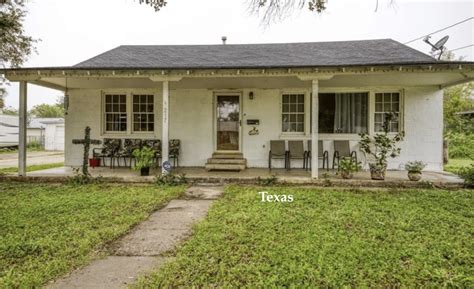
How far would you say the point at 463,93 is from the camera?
827 inches

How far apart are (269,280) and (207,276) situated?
0.53 meters

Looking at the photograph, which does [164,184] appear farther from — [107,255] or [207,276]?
[207,276]

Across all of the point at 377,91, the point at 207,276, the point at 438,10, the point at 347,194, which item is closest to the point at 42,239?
the point at 207,276

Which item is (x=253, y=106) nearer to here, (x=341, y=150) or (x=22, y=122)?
(x=341, y=150)

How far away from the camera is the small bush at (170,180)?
260 inches

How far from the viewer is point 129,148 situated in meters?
8.48

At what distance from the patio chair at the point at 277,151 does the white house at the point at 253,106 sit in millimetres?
239

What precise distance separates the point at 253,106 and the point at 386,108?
12.5 feet

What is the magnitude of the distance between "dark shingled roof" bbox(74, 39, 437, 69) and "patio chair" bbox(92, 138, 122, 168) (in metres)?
2.23

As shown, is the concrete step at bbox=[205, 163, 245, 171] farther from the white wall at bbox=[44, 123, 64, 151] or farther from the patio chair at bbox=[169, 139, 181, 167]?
the white wall at bbox=[44, 123, 64, 151]

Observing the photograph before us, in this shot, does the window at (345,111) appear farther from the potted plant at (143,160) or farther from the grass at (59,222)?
the potted plant at (143,160)

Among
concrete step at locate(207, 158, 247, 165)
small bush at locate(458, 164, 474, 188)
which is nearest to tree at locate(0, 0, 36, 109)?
concrete step at locate(207, 158, 247, 165)

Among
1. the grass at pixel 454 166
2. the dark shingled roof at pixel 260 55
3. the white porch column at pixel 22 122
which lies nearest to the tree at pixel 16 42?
the dark shingled roof at pixel 260 55

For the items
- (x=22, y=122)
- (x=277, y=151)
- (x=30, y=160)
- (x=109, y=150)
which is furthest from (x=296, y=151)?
(x=30, y=160)
